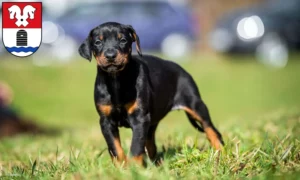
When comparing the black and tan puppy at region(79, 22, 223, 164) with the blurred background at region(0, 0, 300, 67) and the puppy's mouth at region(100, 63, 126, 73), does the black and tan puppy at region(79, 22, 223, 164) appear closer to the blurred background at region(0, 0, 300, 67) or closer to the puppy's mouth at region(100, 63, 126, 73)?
the puppy's mouth at region(100, 63, 126, 73)

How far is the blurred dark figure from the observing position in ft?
38.0

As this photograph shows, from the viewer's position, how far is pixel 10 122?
38.5 feet

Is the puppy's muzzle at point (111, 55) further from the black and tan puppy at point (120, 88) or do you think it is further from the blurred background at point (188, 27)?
the blurred background at point (188, 27)

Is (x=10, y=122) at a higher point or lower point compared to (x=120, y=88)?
lower

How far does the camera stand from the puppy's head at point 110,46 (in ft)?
16.8

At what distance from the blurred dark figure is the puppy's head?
630 cm

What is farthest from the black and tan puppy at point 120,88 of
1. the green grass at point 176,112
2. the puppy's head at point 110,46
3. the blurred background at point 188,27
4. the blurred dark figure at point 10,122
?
the blurred background at point 188,27

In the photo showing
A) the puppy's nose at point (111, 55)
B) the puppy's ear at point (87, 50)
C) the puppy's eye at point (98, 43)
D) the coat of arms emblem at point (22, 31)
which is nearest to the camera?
the puppy's nose at point (111, 55)

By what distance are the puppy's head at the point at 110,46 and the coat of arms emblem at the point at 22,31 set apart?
3.70 ft

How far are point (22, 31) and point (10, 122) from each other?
18.3 ft

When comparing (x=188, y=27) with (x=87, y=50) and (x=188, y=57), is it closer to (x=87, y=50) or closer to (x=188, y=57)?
(x=188, y=57)

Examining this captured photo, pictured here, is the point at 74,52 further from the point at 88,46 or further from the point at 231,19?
the point at 88,46

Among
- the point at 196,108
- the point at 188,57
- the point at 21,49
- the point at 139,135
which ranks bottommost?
the point at 188,57

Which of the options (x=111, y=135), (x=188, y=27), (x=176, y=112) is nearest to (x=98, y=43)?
(x=111, y=135)
